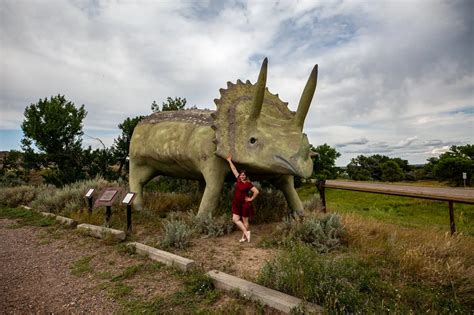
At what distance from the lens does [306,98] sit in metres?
4.17

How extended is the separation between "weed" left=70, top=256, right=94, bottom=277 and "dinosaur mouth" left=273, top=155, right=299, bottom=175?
2784 mm

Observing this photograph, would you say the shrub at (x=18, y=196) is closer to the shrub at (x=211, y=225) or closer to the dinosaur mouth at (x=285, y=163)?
the shrub at (x=211, y=225)

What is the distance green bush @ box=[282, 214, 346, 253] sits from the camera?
4199 mm

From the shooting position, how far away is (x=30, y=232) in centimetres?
604

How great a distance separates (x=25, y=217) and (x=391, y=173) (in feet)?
93.4

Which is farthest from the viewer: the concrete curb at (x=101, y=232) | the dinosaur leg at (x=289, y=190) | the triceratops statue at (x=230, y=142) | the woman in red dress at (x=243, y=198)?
the dinosaur leg at (x=289, y=190)

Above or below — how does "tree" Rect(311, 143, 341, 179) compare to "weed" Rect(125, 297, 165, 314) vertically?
above

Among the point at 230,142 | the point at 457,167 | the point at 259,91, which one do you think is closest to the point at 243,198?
the point at 230,142

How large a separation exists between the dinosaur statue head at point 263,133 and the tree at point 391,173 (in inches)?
1036

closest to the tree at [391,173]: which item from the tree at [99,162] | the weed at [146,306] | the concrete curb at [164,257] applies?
the tree at [99,162]

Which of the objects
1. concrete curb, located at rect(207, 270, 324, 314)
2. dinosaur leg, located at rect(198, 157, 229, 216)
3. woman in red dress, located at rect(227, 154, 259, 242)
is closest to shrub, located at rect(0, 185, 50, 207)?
dinosaur leg, located at rect(198, 157, 229, 216)

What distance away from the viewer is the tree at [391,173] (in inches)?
1104

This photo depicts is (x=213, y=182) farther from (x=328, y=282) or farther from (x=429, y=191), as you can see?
(x=429, y=191)

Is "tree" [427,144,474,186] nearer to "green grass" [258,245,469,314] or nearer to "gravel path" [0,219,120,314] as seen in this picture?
"green grass" [258,245,469,314]
